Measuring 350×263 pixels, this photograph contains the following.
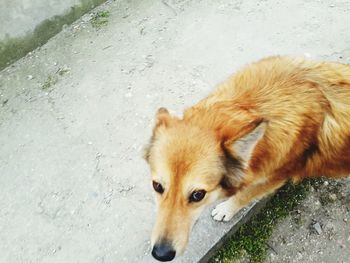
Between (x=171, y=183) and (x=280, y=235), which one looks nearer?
(x=171, y=183)

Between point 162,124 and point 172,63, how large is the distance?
82.1 inches

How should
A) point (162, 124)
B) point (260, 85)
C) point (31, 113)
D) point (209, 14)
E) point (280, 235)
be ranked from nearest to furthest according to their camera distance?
point (162, 124) → point (260, 85) → point (280, 235) → point (31, 113) → point (209, 14)

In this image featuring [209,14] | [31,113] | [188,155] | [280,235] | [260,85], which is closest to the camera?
[188,155]

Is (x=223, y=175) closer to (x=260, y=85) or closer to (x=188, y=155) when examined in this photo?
(x=188, y=155)

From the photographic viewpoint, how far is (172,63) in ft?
15.9

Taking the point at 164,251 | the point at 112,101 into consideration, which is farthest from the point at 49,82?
the point at 164,251

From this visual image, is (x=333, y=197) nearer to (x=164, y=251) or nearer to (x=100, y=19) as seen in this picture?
(x=164, y=251)

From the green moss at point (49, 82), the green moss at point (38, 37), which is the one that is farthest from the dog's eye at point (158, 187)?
the green moss at point (38, 37)

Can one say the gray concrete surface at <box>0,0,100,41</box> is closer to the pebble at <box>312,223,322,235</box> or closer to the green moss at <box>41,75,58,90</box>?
the green moss at <box>41,75,58,90</box>

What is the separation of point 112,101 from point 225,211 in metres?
1.67

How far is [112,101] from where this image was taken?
4.57m

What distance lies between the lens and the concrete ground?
374 cm

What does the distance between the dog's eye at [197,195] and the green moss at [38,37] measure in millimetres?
3111

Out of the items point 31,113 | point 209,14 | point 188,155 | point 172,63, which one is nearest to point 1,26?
point 31,113
